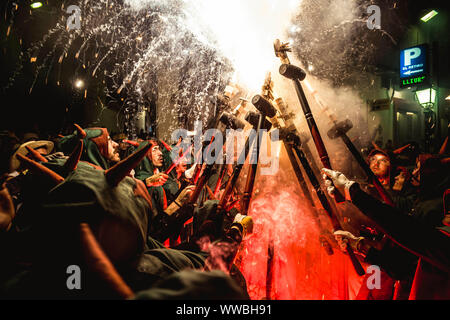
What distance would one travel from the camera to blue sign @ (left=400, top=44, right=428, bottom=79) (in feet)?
35.0

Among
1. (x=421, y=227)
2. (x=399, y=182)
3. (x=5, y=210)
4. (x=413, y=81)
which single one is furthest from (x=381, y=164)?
(x=413, y=81)

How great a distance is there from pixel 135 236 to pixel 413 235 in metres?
2.09

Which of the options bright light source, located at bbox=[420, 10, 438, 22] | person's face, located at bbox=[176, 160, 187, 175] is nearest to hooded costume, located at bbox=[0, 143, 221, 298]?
person's face, located at bbox=[176, 160, 187, 175]

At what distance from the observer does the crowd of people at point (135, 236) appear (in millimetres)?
988

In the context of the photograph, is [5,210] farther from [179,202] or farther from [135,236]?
[179,202]

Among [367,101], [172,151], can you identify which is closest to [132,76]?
[172,151]

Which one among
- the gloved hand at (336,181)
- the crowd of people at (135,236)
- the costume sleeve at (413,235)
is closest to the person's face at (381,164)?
the crowd of people at (135,236)

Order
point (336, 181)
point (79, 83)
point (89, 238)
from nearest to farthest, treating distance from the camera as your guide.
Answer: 1. point (89, 238)
2. point (336, 181)
3. point (79, 83)

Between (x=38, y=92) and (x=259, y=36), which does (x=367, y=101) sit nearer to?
(x=259, y=36)

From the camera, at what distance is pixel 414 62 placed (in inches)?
428

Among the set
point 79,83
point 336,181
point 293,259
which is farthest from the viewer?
point 79,83

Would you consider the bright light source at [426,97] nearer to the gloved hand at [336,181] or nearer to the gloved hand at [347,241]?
the gloved hand at [347,241]

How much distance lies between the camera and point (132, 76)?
46.6ft
